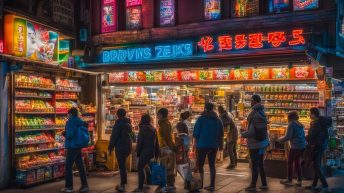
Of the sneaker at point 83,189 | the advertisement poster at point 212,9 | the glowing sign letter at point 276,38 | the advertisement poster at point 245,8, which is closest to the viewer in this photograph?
the sneaker at point 83,189

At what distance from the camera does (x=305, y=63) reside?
11.9 m

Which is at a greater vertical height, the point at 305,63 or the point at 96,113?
the point at 305,63

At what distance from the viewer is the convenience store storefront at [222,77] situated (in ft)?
40.1

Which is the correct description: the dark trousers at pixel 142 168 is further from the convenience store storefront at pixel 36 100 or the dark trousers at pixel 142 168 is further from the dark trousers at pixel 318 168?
the dark trousers at pixel 318 168

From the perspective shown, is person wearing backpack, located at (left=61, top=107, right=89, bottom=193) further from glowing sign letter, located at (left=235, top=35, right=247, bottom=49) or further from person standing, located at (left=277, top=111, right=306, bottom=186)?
glowing sign letter, located at (left=235, top=35, right=247, bottom=49)

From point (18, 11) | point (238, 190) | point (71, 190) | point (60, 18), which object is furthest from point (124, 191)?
point (60, 18)

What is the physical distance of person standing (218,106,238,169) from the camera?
13.8m

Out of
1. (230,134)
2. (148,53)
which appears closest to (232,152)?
(230,134)

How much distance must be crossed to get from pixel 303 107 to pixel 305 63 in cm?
321

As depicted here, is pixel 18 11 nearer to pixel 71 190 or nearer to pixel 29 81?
pixel 29 81

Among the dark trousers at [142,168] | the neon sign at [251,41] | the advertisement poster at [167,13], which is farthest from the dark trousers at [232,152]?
the advertisement poster at [167,13]

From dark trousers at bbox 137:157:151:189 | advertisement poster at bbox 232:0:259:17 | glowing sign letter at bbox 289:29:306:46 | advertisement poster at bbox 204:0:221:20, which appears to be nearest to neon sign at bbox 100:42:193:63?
advertisement poster at bbox 204:0:221:20

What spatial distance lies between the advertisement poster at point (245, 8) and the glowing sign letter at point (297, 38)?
6.07 ft

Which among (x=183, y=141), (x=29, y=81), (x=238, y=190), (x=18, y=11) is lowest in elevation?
(x=238, y=190)
